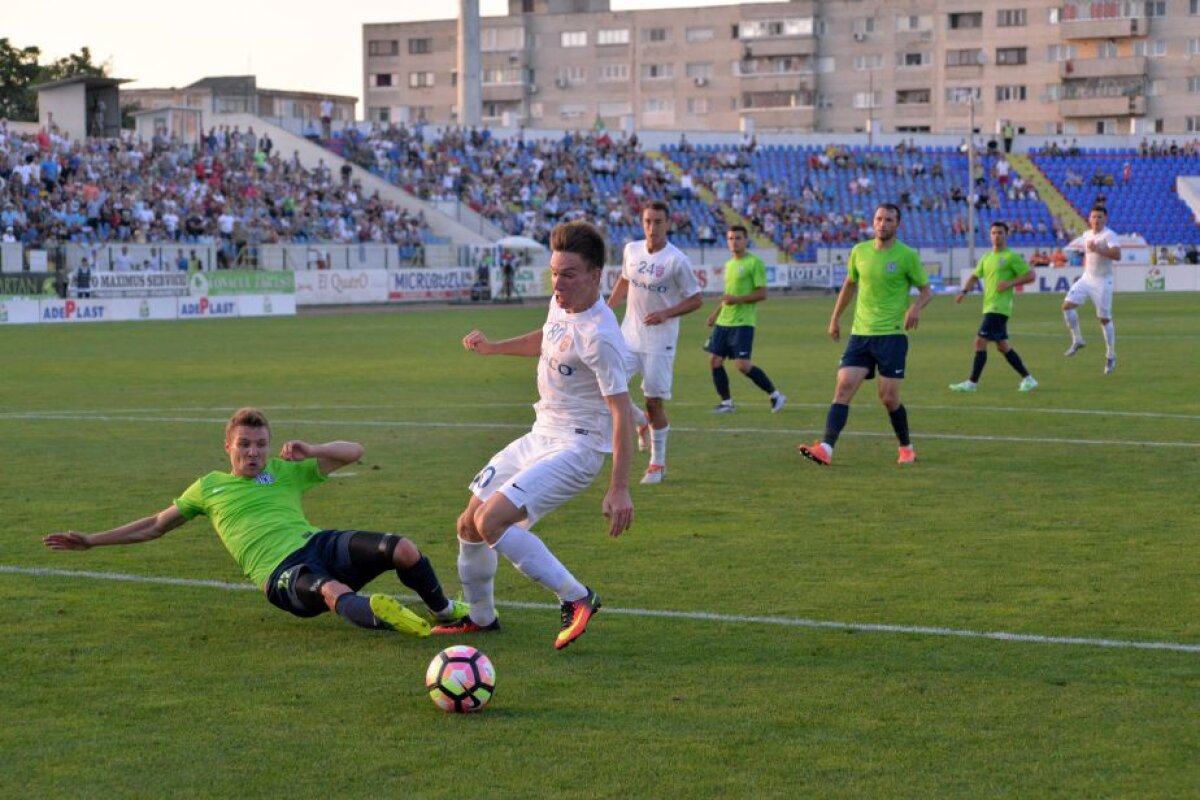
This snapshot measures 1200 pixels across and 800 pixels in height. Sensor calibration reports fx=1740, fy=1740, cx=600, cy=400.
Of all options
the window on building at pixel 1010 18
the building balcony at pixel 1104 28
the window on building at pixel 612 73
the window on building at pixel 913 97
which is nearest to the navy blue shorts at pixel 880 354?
the building balcony at pixel 1104 28

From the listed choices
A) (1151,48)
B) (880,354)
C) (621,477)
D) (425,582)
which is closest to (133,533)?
(425,582)

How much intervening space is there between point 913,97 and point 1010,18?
346 inches

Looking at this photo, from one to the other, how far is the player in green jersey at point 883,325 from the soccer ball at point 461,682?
26.5ft

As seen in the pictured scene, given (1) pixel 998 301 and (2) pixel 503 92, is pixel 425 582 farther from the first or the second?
(2) pixel 503 92

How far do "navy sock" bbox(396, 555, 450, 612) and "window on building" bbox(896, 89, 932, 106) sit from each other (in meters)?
117

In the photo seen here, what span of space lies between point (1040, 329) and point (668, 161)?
1492 inches

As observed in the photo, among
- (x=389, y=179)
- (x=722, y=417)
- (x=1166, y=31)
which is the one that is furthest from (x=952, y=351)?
(x=1166, y=31)

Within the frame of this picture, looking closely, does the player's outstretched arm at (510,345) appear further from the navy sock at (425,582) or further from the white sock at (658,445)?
the white sock at (658,445)

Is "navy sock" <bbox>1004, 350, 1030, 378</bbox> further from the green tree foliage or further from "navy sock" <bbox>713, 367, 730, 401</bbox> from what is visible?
the green tree foliage

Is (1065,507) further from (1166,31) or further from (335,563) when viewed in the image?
(1166,31)

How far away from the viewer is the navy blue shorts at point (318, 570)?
25.7ft

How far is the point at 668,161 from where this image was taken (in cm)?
7319

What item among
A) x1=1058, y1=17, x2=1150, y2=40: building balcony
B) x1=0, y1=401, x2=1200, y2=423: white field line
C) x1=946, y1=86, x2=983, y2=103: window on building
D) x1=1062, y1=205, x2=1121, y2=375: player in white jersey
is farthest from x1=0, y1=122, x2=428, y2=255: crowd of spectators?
x1=1058, y1=17, x2=1150, y2=40: building balcony

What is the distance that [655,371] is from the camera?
14.3 m
